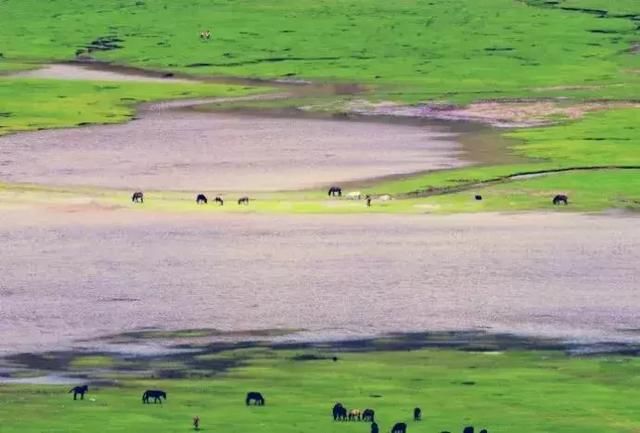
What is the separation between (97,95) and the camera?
74.8 m

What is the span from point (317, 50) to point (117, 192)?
151ft

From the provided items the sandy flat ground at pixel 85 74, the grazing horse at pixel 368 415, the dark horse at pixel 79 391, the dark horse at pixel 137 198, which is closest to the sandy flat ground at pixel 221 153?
the dark horse at pixel 137 198

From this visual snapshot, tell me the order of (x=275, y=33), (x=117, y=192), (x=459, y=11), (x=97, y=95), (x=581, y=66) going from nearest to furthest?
(x=117, y=192) < (x=97, y=95) < (x=581, y=66) < (x=275, y=33) < (x=459, y=11)

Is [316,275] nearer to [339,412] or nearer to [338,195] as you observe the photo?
[338,195]

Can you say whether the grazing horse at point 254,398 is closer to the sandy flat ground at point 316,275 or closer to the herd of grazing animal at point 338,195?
the sandy flat ground at point 316,275

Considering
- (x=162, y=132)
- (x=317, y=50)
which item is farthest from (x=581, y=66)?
(x=162, y=132)

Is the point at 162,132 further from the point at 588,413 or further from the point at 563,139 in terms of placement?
the point at 588,413

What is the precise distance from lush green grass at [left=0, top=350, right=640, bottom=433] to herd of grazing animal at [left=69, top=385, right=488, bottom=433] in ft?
0.40

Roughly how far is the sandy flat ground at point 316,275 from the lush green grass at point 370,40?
105 feet

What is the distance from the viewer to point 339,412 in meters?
25.0

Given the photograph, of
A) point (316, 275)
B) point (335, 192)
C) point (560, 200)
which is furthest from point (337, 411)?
point (335, 192)

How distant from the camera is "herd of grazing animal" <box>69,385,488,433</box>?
24.0 meters

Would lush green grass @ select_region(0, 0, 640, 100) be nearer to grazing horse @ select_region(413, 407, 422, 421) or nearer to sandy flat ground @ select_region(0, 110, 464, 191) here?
sandy flat ground @ select_region(0, 110, 464, 191)

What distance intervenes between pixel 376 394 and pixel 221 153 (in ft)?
102
